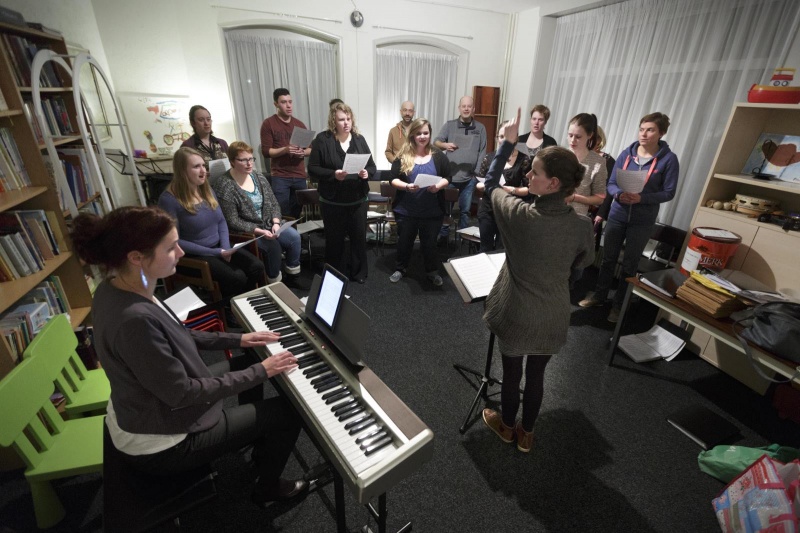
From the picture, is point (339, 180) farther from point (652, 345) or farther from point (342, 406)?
point (652, 345)

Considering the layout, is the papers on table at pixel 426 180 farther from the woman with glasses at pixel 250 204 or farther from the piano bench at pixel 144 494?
the piano bench at pixel 144 494

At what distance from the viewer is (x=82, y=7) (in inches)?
129

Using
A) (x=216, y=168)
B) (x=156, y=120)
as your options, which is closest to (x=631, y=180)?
(x=216, y=168)

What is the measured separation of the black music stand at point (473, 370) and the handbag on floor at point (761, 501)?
102 centimetres

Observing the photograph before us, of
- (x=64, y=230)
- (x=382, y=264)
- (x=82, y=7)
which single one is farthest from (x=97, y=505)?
(x=82, y=7)

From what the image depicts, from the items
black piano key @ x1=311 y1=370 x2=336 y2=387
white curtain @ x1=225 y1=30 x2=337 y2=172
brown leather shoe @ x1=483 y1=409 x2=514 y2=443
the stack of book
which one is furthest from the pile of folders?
white curtain @ x1=225 y1=30 x2=337 y2=172

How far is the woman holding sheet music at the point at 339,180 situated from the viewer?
3002mm

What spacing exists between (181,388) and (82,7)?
408 cm

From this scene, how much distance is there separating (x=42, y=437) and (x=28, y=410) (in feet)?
0.62

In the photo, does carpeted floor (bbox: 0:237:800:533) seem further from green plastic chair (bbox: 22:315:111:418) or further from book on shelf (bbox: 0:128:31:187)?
book on shelf (bbox: 0:128:31:187)

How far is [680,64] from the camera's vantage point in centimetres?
339

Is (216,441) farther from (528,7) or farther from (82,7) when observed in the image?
(528,7)

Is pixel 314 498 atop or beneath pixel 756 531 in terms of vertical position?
beneath

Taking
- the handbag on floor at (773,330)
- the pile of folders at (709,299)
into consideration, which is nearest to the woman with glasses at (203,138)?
the pile of folders at (709,299)
